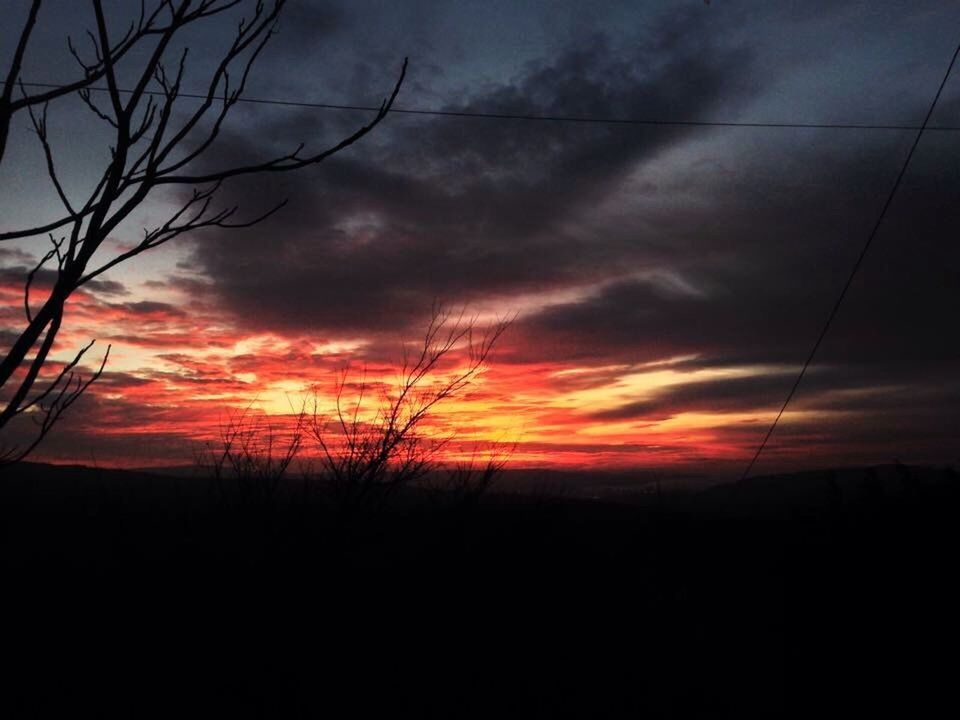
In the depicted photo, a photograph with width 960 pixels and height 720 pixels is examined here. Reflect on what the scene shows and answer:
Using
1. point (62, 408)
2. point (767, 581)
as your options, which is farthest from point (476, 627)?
point (62, 408)

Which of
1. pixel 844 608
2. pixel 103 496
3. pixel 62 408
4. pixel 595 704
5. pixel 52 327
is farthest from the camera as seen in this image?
pixel 103 496

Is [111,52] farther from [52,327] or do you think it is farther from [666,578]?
[666,578]

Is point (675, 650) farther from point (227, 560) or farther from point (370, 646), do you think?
point (227, 560)

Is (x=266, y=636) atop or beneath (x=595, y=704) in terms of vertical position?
atop

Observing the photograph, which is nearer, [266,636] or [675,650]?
[266,636]

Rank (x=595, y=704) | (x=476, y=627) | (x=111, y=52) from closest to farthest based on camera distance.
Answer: (x=111, y=52) < (x=595, y=704) < (x=476, y=627)

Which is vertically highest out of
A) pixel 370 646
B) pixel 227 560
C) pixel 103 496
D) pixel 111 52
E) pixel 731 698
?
pixel 111 52

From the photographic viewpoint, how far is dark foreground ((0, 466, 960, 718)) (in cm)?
520

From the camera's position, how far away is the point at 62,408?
165 cm

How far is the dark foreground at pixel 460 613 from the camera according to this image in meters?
5.20

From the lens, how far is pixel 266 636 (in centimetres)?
566

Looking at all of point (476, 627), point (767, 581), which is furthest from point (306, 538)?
point (767, 581)

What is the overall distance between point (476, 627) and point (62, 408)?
5060mm

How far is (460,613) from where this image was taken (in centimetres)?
625
